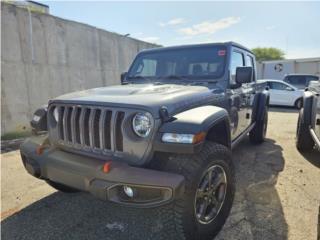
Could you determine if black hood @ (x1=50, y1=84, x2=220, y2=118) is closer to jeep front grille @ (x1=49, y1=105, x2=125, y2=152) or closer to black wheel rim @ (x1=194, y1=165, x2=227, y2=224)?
jeep front grille @ (x1=49, y1=105, x2=125, y2=152)

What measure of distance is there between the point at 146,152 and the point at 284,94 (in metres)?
11.8

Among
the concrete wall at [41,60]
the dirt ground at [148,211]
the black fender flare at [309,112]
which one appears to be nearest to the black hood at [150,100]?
the dirt ground at [148,211]

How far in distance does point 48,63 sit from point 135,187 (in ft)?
21.1

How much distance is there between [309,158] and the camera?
15.2 ft

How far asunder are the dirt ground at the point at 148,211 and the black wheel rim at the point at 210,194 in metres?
0.24

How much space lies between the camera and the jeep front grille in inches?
82.0

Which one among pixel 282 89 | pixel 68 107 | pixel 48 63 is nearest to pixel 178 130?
pixel 68 107

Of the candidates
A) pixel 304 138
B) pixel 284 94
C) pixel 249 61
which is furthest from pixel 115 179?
pixel 284 94

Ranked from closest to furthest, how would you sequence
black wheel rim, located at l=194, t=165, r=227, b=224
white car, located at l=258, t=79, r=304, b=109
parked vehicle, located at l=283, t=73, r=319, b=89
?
black wheel rim, located at l=194, t=165, r=227, b=224 < white car, located at l=258, t=79, r=304, b=109 < parked vehicle, located at l=283, t=73, r=319, b=89

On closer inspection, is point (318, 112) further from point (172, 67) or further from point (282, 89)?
point (282, 89)

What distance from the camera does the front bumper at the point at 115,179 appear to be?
1.83 meters

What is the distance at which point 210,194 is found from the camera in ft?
7.70

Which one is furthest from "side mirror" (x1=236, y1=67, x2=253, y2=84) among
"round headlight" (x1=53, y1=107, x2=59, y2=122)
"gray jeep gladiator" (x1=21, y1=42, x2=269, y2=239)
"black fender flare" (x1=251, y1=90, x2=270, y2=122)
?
"round headlight" (x1=53, y1=107, x2=59, y2=122)

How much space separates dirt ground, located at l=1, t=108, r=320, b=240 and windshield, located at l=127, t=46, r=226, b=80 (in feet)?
5.15
